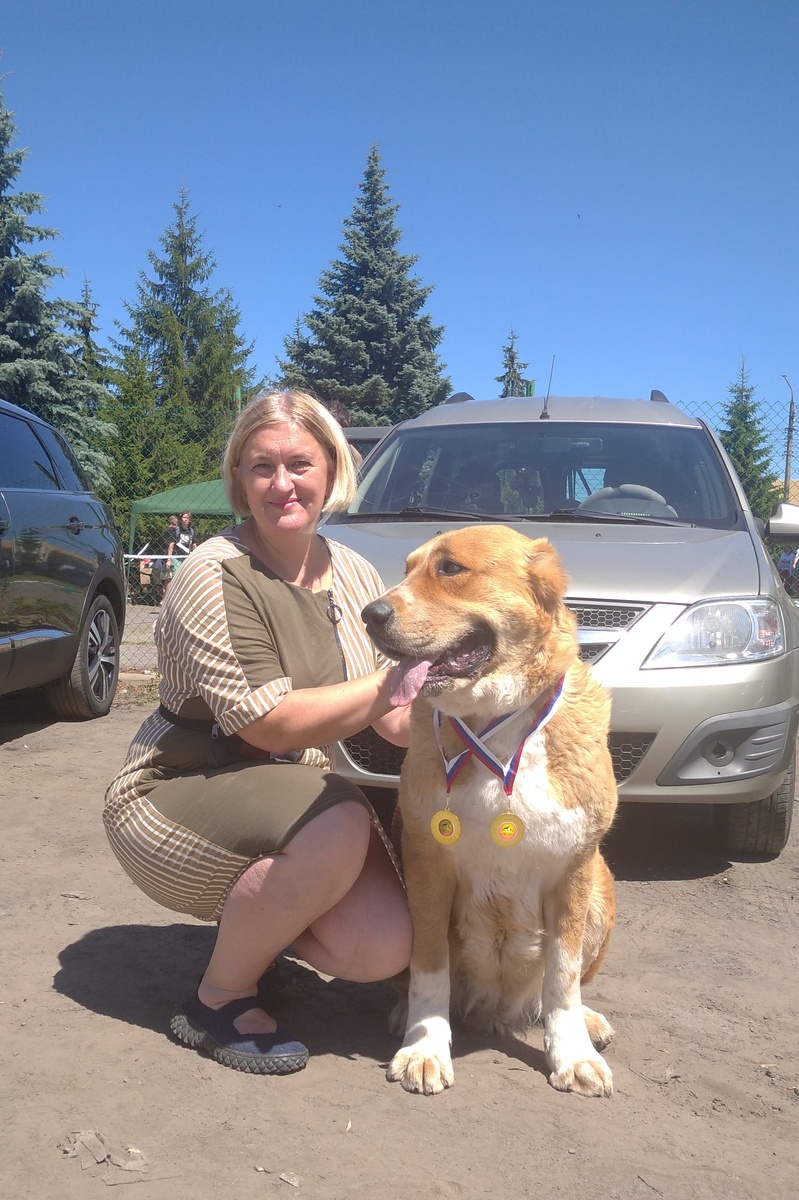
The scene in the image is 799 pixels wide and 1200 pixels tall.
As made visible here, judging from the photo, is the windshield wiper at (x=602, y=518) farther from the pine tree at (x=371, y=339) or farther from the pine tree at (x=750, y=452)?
the pine tree at (x=371, y=339)

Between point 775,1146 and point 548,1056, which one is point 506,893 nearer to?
point 548,1056

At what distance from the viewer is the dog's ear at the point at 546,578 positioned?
2.58 meters

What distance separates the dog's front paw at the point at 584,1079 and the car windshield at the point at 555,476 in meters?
2.56

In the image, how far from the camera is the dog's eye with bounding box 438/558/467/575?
2.59 meters

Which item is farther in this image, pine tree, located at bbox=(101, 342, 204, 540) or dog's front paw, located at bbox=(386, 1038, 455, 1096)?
pine tree, located at bbox=(101, 342, 204, 540)

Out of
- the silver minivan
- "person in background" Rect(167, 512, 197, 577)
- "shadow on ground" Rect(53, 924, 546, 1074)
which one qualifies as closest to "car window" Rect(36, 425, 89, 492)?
the silver minivan

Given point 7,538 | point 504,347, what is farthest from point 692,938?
point 504,347

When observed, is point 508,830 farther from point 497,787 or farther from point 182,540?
point 182,540

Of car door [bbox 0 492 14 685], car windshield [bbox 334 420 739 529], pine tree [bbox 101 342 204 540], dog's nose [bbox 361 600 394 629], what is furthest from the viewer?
pine tree [bbox 101 342 204 540]

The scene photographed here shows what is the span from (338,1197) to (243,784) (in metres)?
0.99

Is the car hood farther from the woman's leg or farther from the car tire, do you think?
the car tire

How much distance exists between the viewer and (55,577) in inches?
248

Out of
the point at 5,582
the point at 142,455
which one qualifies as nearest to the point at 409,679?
the point at 5,582

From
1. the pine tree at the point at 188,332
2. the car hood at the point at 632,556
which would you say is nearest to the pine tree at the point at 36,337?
the pine tree at the point at 188,332
